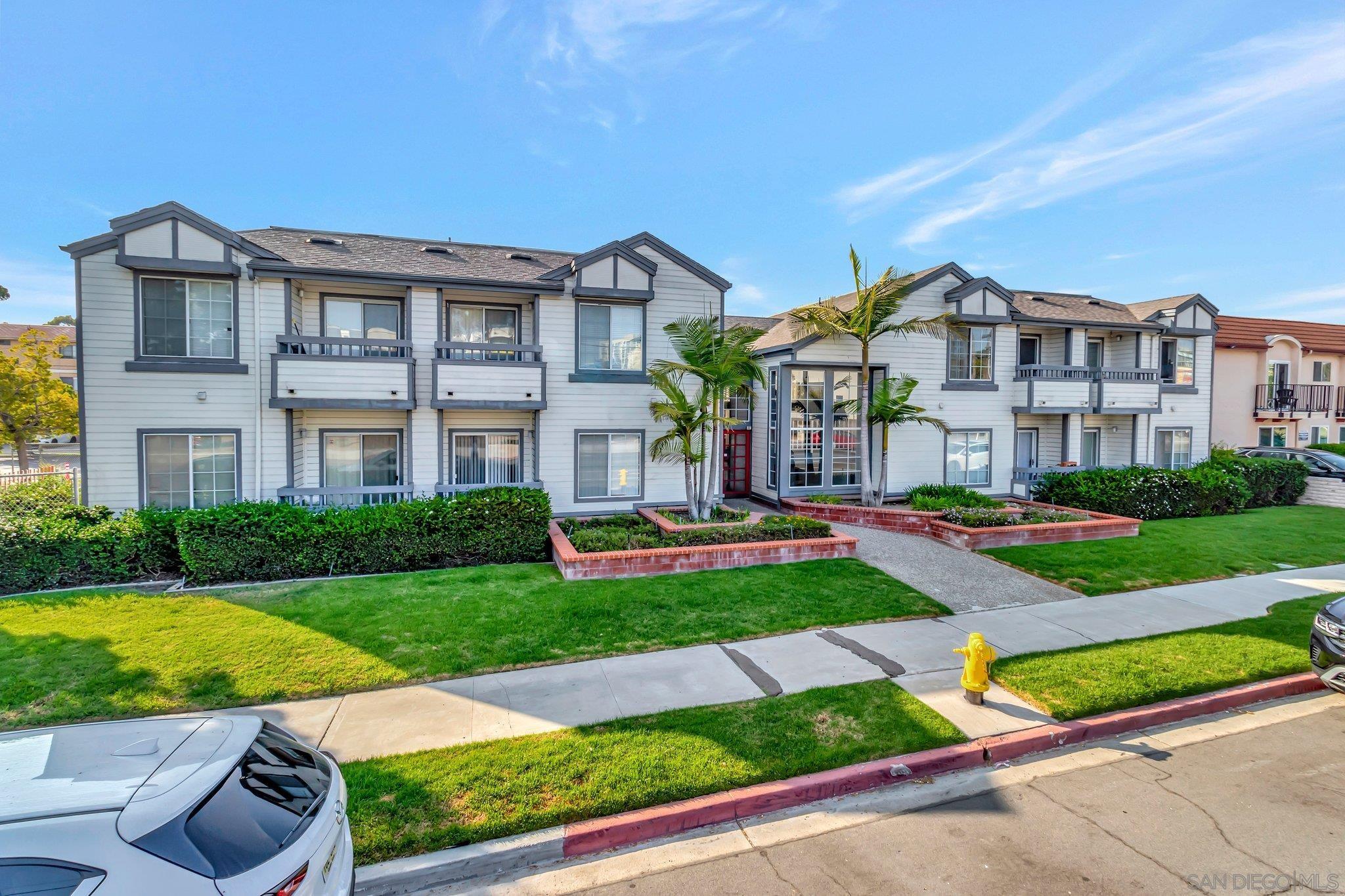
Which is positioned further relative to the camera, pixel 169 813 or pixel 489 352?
pixel 489 352

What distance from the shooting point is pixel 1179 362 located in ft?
72.0

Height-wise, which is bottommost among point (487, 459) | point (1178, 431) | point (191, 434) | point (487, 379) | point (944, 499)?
point (944, 499)

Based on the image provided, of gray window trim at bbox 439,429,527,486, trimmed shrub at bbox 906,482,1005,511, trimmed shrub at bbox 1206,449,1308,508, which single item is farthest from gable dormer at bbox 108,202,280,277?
trimmed shrub at bbox 1206,449,1308,508

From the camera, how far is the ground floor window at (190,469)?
40.9 ft

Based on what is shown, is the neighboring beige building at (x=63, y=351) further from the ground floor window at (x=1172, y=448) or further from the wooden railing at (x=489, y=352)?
A: the ground floor window at (x=1172, y=448)

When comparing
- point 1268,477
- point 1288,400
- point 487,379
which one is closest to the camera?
point 487,379

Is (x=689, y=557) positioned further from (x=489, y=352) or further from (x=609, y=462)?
(x=489, y=352)

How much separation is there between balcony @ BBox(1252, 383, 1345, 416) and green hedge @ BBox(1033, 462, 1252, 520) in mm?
12058

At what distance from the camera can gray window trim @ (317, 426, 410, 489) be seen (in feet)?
45.9

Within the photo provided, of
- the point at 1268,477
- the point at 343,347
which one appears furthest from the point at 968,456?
the point at 343,347

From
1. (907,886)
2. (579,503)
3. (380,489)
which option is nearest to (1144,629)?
(907,886)

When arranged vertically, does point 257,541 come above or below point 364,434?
below

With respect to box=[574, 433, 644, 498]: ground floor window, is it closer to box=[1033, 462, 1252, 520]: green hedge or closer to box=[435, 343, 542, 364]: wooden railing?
box=[435, 343, 542, 364]: wooden railing

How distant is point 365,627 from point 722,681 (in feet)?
15.8
